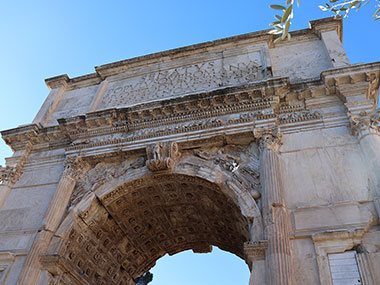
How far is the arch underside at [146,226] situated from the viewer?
8.18 m

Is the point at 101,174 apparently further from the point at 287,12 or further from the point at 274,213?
the point at 287,12

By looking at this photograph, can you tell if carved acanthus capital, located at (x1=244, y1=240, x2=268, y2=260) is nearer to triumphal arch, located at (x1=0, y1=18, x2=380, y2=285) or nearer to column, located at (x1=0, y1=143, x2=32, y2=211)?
triumphal arch, located at (x1=0, y1=18, x2=380, y2=285)

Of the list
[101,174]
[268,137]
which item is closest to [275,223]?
[268,137]

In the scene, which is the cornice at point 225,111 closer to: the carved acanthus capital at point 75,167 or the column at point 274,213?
the carved acanthus capital at point 75,167

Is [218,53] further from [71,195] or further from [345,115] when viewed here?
[71,195]

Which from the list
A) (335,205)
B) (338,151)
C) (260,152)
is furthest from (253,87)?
(335,205)

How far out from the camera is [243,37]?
1071 cm

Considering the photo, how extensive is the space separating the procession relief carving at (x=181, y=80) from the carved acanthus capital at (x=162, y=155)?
7.16ft

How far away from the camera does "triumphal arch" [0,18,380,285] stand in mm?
6250

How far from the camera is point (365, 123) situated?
732 cm

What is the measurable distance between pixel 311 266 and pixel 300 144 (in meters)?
2.80

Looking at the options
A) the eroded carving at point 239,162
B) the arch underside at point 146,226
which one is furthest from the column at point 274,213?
the arch underside at point 146,226

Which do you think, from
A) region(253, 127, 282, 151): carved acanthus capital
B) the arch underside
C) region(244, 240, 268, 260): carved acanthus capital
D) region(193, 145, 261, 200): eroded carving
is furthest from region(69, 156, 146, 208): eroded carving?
region(244, 240, 268, 260): carved acanthus capital

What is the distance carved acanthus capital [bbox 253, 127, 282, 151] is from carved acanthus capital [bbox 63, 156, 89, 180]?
4.40 metres
